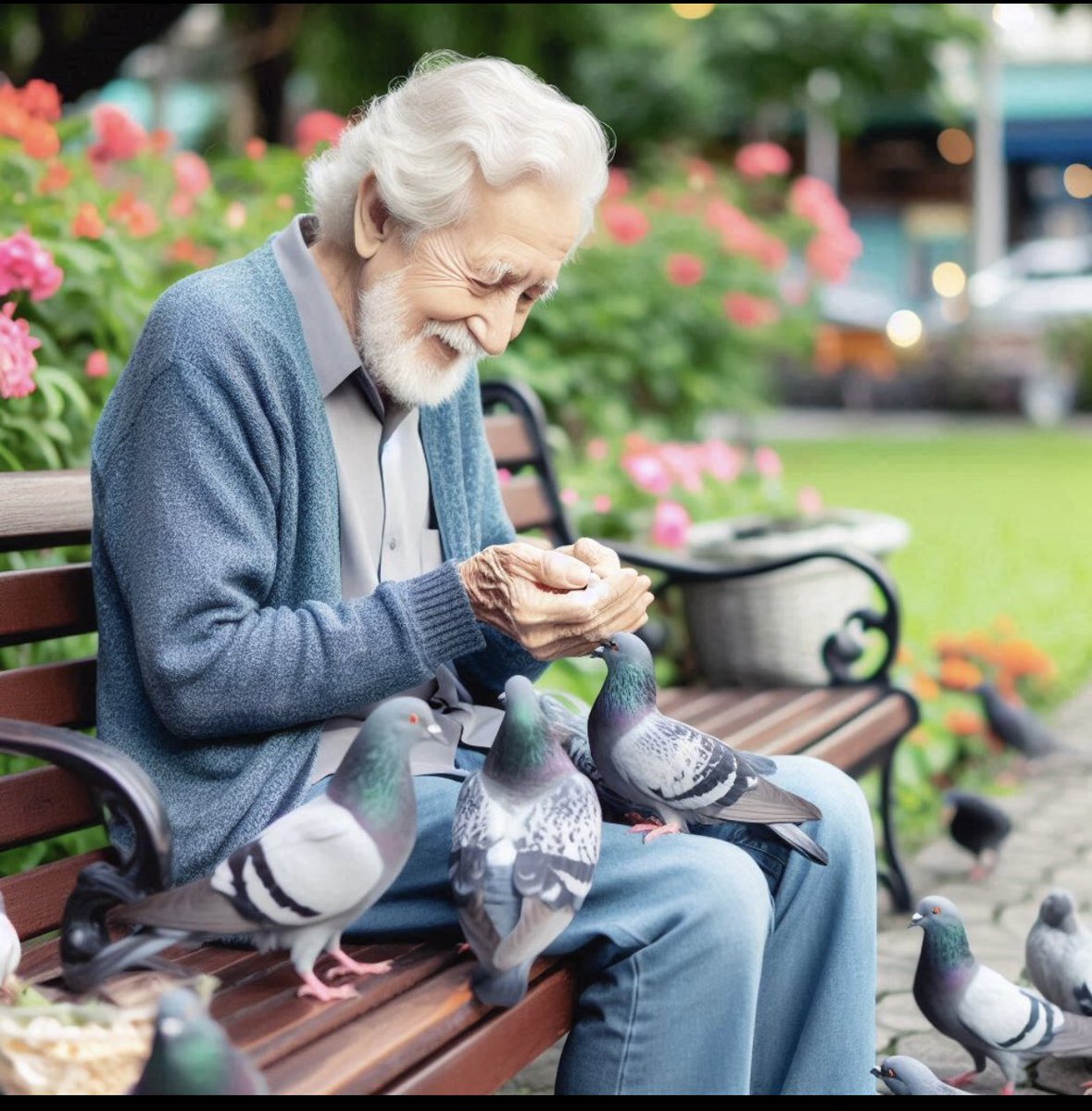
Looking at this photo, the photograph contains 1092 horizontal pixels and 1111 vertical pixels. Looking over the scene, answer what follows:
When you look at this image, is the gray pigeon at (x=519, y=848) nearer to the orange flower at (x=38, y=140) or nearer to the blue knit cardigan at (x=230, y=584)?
the blue knit cardigan at (x=230, y=584)

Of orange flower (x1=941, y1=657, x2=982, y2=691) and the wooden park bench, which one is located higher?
the wooden park bench

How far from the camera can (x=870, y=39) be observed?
925 cm

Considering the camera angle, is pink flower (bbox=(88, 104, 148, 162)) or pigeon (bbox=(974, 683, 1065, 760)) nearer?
pink flower (bbox=(88, 104, 148, 162))

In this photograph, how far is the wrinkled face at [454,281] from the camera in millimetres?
2131

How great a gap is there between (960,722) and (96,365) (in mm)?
2883

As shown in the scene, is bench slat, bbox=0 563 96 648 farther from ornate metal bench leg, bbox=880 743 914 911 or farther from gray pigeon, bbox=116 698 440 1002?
ornate metal bench leg, bbox=880 743 914 911

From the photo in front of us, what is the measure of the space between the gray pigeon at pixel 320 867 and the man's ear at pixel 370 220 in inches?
28.1

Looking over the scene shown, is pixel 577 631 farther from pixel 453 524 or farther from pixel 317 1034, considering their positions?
pixel 317 1034

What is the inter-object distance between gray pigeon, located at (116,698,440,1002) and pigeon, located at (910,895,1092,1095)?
1199 mm

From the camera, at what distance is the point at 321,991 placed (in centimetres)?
185

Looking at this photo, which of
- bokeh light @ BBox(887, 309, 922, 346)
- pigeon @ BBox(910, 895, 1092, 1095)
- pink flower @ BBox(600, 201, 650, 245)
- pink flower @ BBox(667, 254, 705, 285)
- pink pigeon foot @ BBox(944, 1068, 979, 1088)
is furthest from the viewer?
bokeh light @ BBox(887, 309, 922, 346)

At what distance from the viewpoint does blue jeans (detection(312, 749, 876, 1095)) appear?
1.92 m

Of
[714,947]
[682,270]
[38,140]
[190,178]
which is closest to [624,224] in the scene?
[682,270]

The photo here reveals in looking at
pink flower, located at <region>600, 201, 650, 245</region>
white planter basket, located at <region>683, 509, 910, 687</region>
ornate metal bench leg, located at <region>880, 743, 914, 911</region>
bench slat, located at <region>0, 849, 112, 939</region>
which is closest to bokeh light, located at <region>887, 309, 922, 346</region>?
pink flower, located at <region>600, 201, 650, 245</region>
